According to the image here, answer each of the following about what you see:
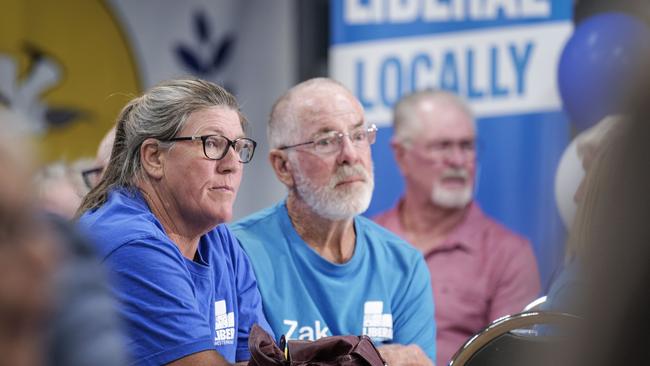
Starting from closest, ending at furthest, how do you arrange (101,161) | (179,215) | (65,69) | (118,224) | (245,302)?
(118,224), (179,215), (245,302), (101,161), (65,69)

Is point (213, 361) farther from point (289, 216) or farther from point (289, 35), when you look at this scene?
point (289, 35)

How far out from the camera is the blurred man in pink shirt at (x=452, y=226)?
4664 mm

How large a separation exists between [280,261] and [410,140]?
1818 mm

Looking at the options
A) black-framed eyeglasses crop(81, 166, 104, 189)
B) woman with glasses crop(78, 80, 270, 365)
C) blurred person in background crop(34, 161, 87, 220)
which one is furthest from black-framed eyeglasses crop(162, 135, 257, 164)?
blurred person in background crop(34, 161, 87, 220)

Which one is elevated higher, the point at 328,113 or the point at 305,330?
the point at 328,113

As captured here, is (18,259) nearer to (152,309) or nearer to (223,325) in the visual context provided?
(152,309)

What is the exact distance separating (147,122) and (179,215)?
0.83 feet

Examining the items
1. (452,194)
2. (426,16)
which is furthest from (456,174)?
(426,16)

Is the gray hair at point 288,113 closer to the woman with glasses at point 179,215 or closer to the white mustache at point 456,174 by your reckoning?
the woman with glasses at point 179,215

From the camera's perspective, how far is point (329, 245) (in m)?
3.52

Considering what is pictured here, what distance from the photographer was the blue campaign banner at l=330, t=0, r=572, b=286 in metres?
4.86

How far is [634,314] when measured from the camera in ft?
3.98

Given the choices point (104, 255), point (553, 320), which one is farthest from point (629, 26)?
point (104, 255)

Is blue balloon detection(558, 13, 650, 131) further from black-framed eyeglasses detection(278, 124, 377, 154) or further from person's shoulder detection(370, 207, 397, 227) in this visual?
black-framed eyeglasses detection(278, 124, 377, 154)
